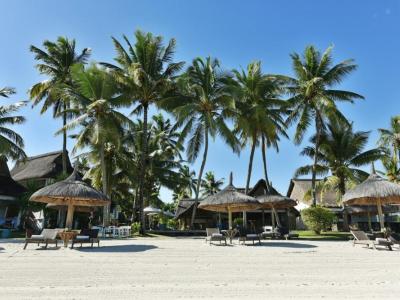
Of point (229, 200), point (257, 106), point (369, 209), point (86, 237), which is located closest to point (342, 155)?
point (369, 209)

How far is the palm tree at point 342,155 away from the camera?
25.7 m

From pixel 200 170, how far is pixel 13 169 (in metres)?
21.1

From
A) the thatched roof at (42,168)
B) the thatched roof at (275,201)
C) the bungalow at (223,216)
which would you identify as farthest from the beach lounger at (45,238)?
the thatched roof at (42,168)

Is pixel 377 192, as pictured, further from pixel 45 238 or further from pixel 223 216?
pixel 223 216

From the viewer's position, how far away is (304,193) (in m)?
35.7

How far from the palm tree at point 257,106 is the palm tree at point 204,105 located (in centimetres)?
96

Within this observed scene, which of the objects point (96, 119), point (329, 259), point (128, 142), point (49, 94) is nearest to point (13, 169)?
point (49, 94)

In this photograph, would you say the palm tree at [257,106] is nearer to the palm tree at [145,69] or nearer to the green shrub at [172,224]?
the palm tree at [145,69]

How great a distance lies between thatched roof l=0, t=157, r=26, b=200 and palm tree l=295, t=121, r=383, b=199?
20.8m

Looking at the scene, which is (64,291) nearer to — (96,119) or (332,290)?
(332,290)

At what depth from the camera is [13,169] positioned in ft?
111

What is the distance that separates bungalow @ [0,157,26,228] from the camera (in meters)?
24.0

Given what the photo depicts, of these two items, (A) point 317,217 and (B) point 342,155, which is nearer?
(A) point 317,217

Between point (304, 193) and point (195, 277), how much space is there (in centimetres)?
3102
